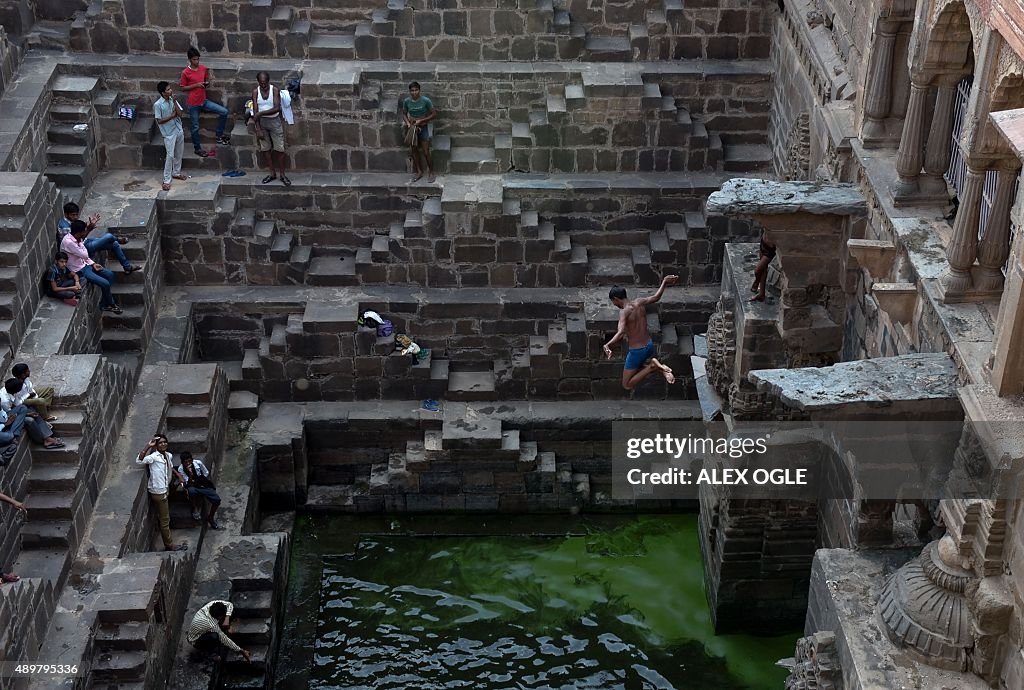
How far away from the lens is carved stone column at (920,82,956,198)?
1257 cm

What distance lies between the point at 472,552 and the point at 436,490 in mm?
1151

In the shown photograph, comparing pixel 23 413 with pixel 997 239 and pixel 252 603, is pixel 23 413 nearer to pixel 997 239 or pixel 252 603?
pixel 252 603

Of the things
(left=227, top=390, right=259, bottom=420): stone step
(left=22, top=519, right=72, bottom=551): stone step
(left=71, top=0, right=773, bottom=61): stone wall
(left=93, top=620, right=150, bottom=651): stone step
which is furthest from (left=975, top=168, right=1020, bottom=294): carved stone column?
(left=227, top=390, right=259, bottom=420): stone step

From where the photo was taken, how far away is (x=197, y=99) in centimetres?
1883

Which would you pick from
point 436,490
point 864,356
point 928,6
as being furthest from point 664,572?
point 928,6

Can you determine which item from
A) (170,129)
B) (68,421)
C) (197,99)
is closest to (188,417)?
(68,421)

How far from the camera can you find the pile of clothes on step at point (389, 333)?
59.9 feet

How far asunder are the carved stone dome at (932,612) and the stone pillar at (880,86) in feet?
15.8

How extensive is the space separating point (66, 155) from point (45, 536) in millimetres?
6288

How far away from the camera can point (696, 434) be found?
1834cm

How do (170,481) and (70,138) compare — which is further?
(70,138)

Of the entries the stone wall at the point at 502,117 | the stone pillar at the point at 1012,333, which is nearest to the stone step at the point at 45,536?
the stone wall at the point at 502,117

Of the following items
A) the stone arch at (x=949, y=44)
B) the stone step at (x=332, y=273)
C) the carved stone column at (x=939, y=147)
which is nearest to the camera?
the stone arch at (x=949, y=44)

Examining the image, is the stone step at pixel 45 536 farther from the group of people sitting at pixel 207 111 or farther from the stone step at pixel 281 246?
the group of people sitting at pixel 207 111
